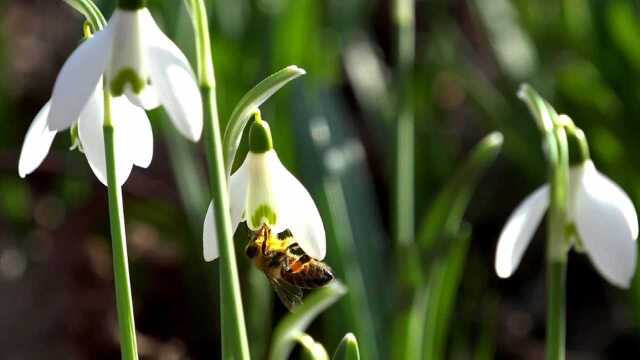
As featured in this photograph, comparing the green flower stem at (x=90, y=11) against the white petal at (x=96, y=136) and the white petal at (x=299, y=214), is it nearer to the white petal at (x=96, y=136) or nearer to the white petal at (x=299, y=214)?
the white petal at (x=96, y=136)

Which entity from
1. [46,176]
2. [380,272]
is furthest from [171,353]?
[46,176]

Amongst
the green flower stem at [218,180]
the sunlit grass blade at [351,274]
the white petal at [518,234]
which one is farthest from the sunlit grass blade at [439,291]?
the green flower stem at [218,180]

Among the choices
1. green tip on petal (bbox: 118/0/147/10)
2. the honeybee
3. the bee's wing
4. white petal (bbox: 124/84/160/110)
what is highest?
green tip on petal (bbox: 118/0/147/10)

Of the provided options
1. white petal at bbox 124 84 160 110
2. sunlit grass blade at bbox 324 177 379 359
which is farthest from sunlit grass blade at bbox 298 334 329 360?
sunlit grass blade at bbox 324 177 379 359

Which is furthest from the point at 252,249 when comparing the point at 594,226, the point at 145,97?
the point at 594,226

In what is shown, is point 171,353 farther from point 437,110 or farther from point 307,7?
point 437,110

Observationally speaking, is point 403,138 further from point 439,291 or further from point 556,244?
point 556,244

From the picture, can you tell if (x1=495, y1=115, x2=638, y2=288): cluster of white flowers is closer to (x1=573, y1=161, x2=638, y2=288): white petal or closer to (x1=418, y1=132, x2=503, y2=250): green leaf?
(x1=573, y1=161, x2=638, y2=288): white petal
